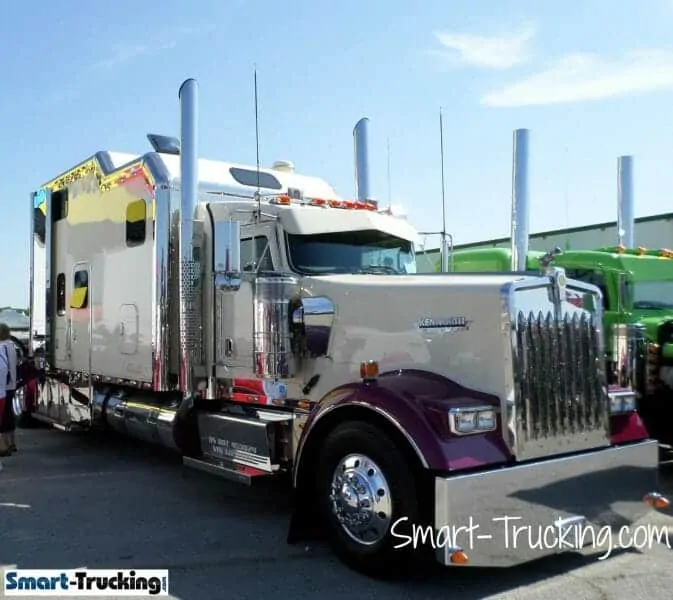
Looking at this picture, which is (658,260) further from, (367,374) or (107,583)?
(107,583)

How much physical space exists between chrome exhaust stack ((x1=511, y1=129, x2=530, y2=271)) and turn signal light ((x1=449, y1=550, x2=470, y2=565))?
122 inches

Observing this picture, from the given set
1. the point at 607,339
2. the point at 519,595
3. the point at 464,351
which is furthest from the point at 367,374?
the point at 607,339

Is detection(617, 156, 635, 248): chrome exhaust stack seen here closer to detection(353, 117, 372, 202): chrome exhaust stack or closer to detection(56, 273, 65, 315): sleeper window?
detection(353, 117, 372, 202): chrome exhaust stack

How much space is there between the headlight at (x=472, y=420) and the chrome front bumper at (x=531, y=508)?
0.87ft

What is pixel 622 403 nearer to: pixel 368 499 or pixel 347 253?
pixel 368 499

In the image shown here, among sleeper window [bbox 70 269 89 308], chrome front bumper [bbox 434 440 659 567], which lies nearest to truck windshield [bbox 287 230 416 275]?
chrome front bumper [bbox 434 440 659 567]

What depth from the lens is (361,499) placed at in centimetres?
463

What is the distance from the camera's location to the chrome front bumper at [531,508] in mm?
4102

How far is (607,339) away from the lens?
7609 millimetres

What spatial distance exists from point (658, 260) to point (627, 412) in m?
3.99

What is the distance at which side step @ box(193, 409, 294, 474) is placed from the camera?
5.66m

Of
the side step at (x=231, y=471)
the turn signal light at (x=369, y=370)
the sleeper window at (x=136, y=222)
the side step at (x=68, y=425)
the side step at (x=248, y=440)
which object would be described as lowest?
the side step at (x=68, y=425)

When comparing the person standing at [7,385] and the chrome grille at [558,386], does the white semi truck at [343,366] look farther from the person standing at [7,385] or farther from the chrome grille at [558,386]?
the person standing at [7,385]

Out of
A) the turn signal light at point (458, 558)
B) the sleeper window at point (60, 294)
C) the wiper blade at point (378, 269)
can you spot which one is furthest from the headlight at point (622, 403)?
the sleeper window at point (60, 294)
